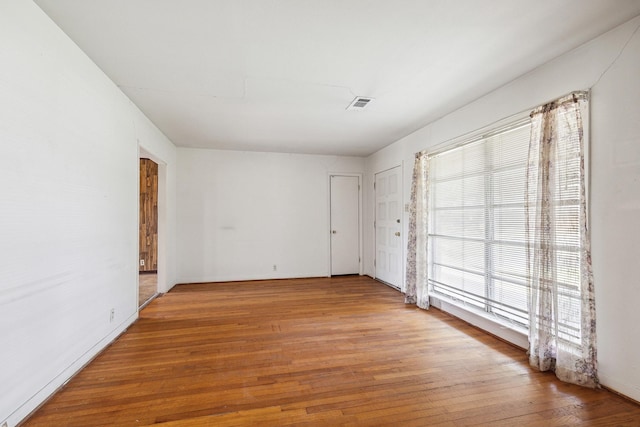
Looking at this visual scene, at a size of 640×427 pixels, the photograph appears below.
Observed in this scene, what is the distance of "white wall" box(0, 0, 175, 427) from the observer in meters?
1.59

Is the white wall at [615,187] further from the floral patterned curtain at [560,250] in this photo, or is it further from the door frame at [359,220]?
the door frame at [359,220]

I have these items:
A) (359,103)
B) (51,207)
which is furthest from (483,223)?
(51,207)

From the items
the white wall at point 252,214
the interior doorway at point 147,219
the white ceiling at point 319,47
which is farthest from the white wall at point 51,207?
the interior doorway at point 147,219

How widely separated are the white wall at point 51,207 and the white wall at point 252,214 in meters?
2.42

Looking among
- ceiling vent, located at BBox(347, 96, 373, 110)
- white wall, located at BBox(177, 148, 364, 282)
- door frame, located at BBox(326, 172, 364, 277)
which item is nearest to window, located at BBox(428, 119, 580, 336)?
ceiling vent, located at BBox(347, 96, 373, 110)

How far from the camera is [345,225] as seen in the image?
19.7ft

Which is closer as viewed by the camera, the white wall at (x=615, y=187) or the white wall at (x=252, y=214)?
the white wall at (x=615, y=187)

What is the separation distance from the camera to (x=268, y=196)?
5.65 meters

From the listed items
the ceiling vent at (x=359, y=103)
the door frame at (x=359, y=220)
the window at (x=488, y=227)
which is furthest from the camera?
the door frame at (x=359, y=220)

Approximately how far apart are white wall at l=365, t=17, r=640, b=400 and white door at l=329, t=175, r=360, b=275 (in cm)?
400

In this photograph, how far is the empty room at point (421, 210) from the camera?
1753 millimetres

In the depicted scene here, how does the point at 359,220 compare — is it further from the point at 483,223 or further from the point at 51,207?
the point at 51,207

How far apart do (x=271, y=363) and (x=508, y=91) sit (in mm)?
3367

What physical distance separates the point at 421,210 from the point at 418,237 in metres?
0.38
